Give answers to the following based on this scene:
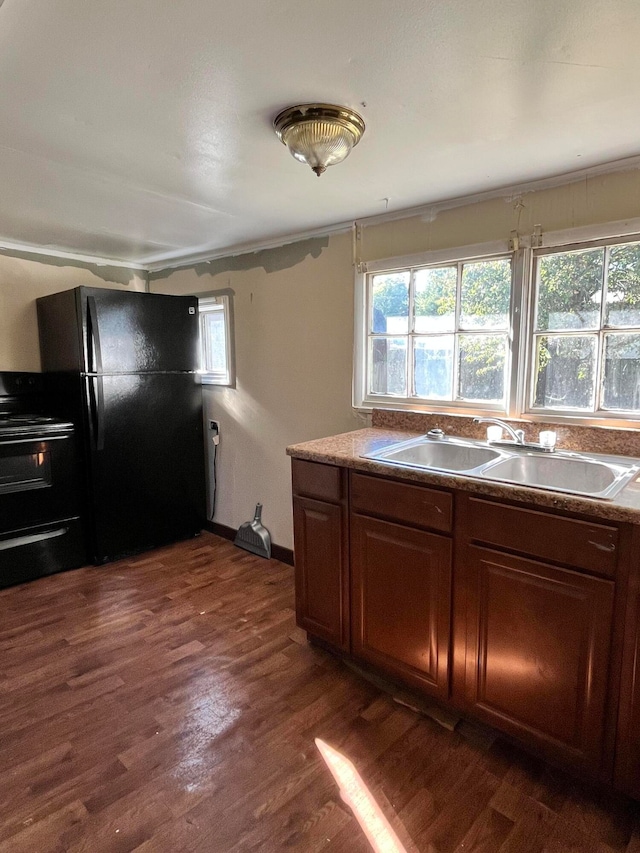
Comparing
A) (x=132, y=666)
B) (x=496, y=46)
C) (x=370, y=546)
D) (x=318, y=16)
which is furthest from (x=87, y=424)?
(x=496, y=46)

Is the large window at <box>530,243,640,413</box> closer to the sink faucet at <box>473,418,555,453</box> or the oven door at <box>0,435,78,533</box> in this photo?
the sink faucet at <box>473,418,555,453</box>

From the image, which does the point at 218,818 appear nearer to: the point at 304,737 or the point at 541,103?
the point at 304,737

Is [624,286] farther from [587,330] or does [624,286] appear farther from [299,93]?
[299,93]

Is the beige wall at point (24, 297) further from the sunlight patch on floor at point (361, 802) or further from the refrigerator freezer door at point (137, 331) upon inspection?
the sunlight patch on floor at point (361, 802)

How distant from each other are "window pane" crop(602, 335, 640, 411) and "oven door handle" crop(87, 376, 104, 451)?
2.60 meters

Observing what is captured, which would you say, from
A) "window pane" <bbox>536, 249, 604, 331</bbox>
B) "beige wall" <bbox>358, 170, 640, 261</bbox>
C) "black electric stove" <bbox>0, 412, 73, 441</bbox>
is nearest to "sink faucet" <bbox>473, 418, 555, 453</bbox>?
"window pane" <bbox>536, 249, 604, 331</bbox>

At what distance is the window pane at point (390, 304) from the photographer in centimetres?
242

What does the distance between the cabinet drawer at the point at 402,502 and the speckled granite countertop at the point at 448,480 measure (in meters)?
0.04

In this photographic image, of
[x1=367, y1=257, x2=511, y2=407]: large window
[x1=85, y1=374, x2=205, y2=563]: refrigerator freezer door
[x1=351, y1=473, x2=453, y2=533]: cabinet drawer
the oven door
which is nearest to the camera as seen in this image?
[x1=351, y1=473, x2=453, y2=533]: cabinet drawer

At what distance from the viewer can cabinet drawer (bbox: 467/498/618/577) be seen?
1.29 metres

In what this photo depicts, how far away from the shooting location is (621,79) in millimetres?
1226

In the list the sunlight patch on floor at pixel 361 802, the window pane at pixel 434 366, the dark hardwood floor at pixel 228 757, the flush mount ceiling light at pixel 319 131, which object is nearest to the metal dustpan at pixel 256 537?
the dark hardwood floor at pixel 228 757

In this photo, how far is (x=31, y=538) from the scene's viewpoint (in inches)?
108

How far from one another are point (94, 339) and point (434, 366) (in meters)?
1.93
